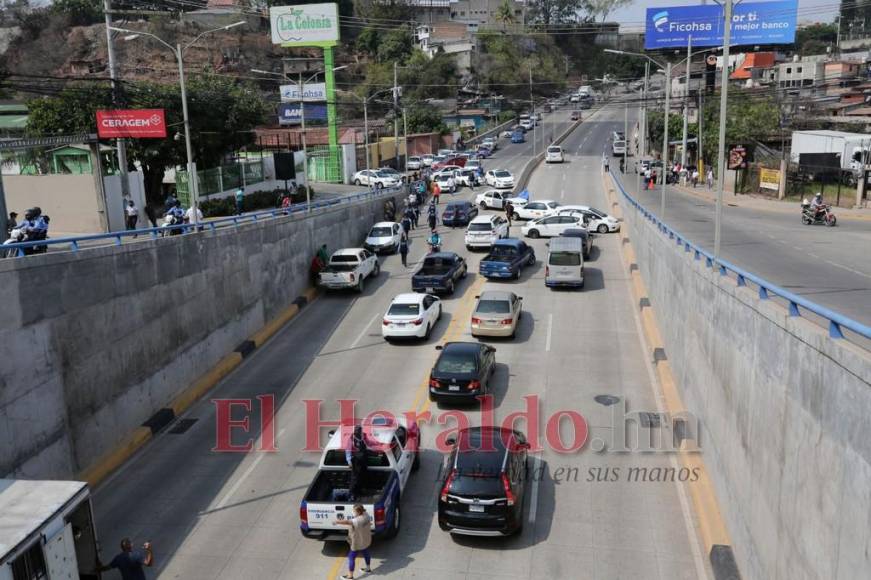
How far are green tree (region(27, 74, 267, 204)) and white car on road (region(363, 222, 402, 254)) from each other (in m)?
13.9

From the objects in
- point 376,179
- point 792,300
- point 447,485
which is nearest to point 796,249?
point 792,300

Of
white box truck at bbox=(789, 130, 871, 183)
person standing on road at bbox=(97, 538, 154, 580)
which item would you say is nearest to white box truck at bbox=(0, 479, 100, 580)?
person standing on road at bbox=(97, 538, 154, 580)

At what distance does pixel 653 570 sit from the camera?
43.4 feet

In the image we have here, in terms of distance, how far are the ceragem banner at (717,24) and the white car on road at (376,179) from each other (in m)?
45.3

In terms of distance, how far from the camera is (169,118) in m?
49.7

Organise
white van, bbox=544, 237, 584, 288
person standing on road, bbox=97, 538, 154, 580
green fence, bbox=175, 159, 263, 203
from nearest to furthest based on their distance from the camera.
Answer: person standing on road, bbox=97, 538, 154, 580, white van, bbox=544, 237, 584, 288, green fence, bbox=175, 159, 263, 203

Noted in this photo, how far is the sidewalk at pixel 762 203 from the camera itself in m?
39.1

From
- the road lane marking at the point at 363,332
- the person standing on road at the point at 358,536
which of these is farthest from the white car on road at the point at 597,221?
the person standing on road at the point at 358,536

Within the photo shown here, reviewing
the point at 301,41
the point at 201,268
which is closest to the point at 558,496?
the point at 201,268

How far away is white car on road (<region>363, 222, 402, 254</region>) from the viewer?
127ft

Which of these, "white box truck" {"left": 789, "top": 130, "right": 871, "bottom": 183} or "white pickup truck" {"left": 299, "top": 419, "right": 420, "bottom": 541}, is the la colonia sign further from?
"white pickup truck" {"left": 299, "top": 419, "right": 420, "bottom": 541}

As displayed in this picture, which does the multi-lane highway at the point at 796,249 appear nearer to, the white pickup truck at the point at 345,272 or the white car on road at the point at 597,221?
the white car on road at the point at 597,221

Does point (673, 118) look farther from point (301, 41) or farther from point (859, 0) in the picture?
point (859, 0)

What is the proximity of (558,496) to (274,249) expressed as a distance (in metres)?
17.6
